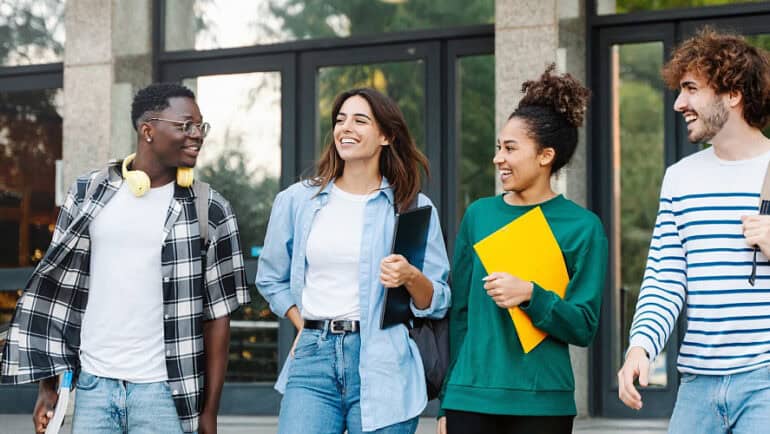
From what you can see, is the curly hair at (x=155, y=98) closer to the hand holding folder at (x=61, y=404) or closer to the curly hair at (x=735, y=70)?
the hand holding folder at (x=61, y=404)

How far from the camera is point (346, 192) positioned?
474 centimetres

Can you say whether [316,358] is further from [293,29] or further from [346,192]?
[293,29]

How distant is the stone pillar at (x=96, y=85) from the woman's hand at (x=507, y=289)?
5.97 meters

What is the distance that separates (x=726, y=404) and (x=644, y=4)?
18.0ft

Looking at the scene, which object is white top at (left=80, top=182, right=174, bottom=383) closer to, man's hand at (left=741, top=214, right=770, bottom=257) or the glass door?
man's hand at (left=741, top=214, right=770, bottom=257)

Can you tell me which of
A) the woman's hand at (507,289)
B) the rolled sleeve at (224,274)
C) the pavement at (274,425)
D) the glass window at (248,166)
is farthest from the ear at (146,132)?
the glass window at (248,166)

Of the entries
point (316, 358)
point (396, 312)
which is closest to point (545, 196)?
point (396, 312)

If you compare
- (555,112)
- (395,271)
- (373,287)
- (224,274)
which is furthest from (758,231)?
(224,274)

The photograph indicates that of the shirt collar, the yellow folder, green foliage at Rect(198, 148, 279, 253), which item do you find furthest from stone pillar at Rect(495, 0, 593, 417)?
the yellow folder

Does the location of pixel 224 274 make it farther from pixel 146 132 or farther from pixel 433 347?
pixel 433 347

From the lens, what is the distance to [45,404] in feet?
14.9

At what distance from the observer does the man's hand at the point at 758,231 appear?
3.62 m

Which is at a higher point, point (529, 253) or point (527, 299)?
point (529, 253)

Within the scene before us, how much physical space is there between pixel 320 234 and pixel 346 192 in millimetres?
232
